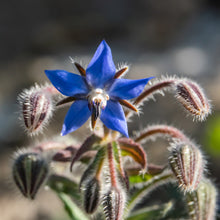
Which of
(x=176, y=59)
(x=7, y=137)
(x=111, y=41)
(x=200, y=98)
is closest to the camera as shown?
(x=200, y=98)

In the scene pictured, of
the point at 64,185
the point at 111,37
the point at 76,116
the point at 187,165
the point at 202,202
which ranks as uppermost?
the point at 111,37

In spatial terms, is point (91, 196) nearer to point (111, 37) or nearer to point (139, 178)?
point (139, 178)

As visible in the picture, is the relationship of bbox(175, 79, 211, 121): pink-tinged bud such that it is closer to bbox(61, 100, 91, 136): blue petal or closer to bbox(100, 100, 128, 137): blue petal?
bbox(100, 100, 128, 137): blue petal

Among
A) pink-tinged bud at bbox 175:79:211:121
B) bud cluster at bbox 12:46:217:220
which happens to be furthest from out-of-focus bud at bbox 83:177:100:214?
pink-tinged bud at bbox 175:79:211:121

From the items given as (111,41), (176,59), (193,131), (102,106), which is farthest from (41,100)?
(111,41)

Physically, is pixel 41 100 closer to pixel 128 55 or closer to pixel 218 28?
pixel 128 55

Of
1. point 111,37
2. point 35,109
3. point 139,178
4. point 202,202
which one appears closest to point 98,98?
point 35,109

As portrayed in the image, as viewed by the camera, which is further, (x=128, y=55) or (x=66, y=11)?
(x=66, y=11)
